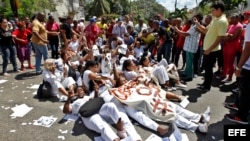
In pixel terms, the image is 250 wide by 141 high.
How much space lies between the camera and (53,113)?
4547 mm

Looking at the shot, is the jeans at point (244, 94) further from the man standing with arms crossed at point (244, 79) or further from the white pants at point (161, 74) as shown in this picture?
the white pants at point (161, 74)

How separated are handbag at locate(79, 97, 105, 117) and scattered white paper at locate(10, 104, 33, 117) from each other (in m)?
1.39

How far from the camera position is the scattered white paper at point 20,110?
4.48 metres

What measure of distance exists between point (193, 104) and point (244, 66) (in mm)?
1561

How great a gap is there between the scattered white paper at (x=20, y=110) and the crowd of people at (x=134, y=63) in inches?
29.1

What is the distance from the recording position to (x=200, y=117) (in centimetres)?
409

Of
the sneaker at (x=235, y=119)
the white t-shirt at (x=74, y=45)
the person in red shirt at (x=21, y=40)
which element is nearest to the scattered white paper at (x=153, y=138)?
the sneaker at (x=235, y=119)

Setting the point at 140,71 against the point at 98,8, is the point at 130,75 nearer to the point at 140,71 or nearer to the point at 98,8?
the point at 140,71

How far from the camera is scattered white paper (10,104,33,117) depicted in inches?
177

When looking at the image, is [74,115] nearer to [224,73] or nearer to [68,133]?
[68,133]

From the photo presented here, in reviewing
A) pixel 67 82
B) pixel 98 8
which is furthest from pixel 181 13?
pixel 67 82

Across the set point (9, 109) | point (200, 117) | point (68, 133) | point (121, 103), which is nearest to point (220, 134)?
point (200, 117)

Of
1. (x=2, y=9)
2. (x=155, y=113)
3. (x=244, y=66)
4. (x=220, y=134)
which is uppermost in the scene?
(x=2, y=9)

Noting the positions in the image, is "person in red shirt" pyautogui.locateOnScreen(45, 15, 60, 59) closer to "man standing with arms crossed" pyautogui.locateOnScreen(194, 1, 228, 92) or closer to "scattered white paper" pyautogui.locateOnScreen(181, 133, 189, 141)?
"man standing with arms crossed" pyautogui.locateOnScreen(194, 1, 228, 92)
